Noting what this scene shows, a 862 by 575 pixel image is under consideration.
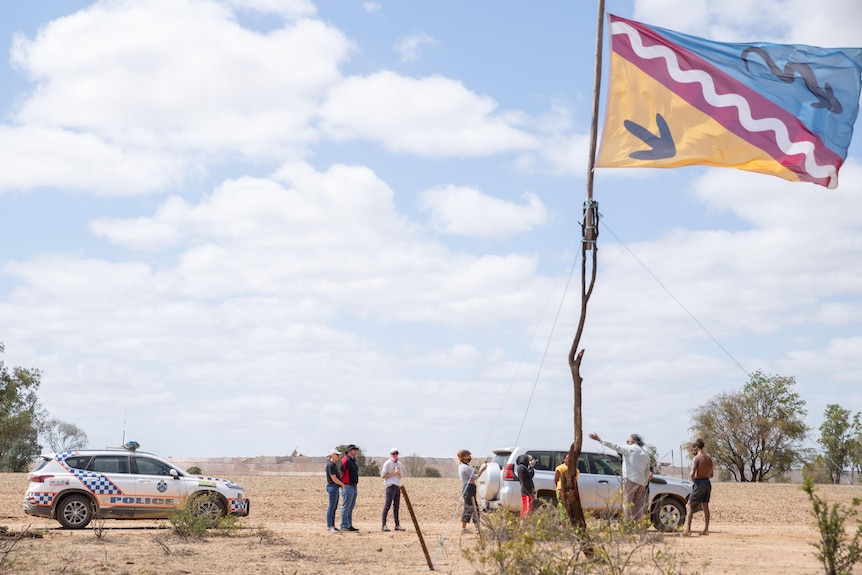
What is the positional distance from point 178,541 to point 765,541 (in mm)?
10211

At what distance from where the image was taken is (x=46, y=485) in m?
19.6

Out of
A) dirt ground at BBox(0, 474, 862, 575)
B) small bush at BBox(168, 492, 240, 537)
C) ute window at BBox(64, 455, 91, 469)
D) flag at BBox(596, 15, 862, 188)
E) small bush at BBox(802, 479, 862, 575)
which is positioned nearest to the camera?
small bush at BBox(802, 479, 862, 575)

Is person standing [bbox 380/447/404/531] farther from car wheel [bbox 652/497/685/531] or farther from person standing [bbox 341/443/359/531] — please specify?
car wheel [bbox 652/497/685/531]

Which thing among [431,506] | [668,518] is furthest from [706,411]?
[668,518]

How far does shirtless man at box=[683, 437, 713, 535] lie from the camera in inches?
728

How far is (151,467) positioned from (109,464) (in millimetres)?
840

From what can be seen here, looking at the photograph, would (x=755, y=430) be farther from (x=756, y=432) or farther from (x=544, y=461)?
(x=544, y=461)

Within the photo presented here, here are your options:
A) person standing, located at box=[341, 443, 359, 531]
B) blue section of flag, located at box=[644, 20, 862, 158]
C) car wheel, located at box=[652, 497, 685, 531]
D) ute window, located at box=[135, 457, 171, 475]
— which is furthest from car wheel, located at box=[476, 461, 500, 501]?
blue section of flag, located at box=[644, 20, 862, 158]

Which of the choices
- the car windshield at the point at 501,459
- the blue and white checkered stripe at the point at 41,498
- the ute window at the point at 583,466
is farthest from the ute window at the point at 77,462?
the ute window at the point at 583,466

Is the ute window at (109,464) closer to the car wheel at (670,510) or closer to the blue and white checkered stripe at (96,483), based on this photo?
the blue and white checkered stripe at (96,483)

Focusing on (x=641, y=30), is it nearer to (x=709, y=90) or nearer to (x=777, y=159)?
(x=709, y=90)

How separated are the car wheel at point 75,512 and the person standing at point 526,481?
28.1ft

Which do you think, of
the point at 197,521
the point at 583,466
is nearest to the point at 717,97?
the point at 583,466

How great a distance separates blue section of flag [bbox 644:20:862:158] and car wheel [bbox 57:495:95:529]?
1401 cm
